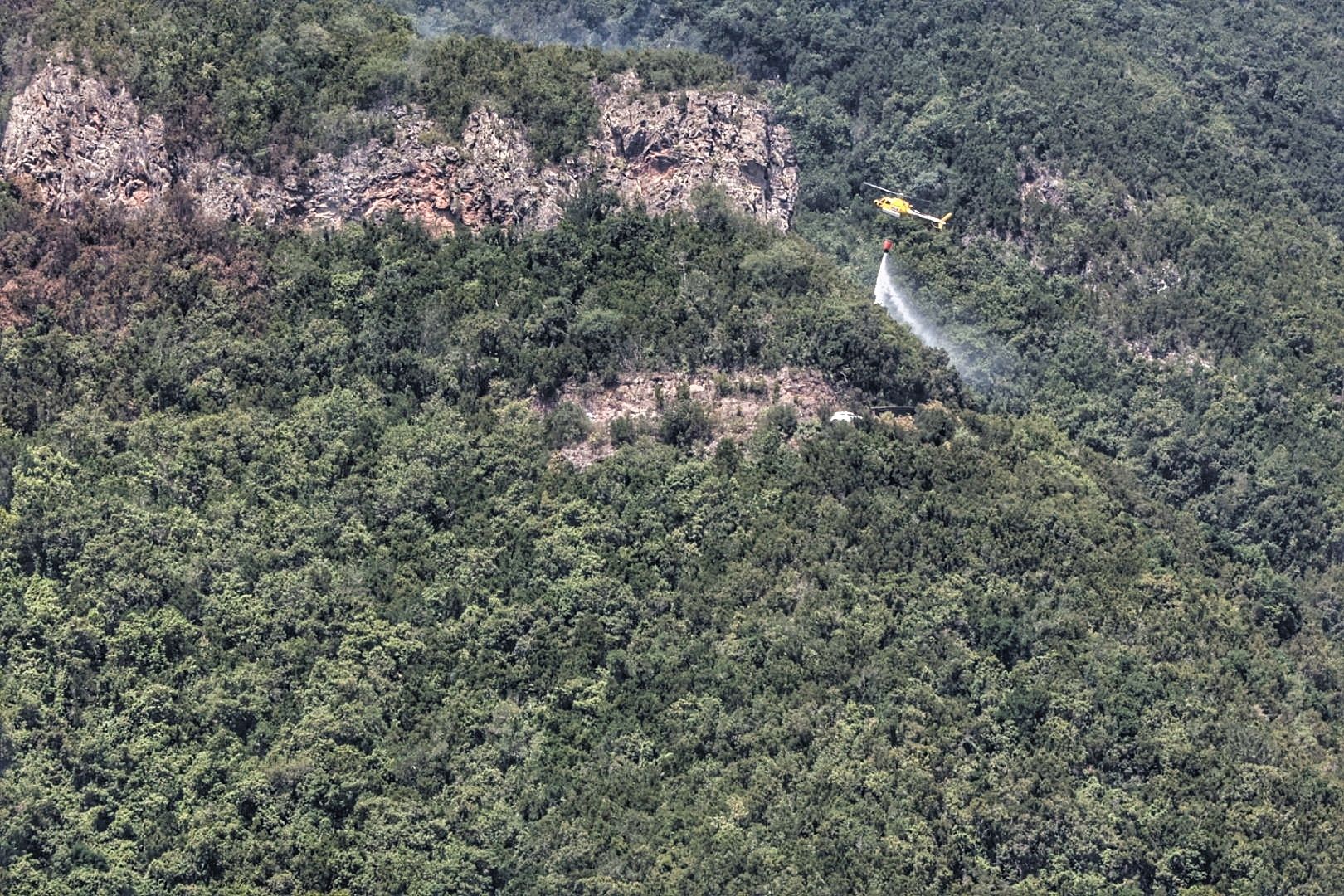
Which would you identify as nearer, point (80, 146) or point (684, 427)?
point (684, 427)

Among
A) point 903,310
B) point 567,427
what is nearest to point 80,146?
point 567,427

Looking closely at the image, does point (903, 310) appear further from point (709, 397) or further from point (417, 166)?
point (417, 166)

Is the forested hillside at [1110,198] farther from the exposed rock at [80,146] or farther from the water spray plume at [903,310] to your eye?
the exposed rock at [80,146]

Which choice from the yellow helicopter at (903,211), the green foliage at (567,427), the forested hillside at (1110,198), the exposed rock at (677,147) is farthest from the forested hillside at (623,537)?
the exposed rock at (677,147)

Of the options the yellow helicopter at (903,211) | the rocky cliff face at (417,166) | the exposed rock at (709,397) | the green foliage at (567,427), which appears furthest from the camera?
the yellow helicopter at (903,211)

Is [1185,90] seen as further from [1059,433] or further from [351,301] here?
[351,301]
